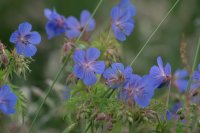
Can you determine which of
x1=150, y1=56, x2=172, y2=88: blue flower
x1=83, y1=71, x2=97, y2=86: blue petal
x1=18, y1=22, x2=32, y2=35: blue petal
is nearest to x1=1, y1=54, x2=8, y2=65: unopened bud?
x1=18, y1=22, x2=32, y2=35: blue petal

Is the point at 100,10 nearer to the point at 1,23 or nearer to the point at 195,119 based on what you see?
the point at 1,23

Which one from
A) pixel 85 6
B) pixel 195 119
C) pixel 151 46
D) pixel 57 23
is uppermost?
pixel 85 6

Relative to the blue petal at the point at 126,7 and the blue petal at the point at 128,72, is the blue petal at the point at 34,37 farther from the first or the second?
the blue petal at the point at 126,7

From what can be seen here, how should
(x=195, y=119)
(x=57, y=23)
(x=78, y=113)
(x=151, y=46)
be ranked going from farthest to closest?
(x=151, y=46) < (x=57, y=23) < (x=78, y=113) < (x=195, y=119)

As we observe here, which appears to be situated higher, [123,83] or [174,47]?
[174,47]

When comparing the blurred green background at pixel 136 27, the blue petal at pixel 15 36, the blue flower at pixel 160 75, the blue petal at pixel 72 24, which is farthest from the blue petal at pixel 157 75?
the blurred green background at pixel 136 27

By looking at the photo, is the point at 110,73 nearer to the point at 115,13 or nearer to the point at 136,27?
the point at 115,13

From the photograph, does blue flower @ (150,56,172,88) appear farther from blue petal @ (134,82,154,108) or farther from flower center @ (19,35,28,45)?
flower center @ (19,35,28,45)

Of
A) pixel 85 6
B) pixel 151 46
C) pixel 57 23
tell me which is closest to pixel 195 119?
pixel 57 23
